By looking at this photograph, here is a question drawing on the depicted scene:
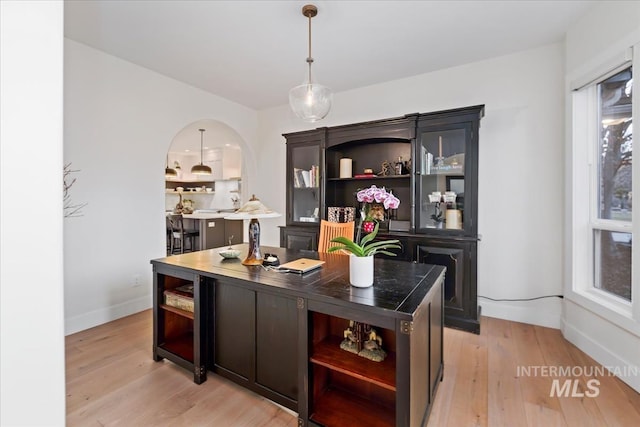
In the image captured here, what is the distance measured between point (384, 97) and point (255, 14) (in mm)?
1909

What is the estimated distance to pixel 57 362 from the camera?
0.72m

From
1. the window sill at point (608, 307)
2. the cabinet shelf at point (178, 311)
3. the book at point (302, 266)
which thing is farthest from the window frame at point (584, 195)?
the cabinet shelf at point (178, 311)

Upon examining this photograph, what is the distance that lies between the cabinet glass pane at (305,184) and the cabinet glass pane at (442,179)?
132cm

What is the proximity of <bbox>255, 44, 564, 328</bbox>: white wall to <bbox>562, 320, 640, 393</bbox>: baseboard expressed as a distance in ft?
0.92

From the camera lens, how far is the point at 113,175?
Result: 312 centimetres

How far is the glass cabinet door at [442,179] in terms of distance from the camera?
296cm

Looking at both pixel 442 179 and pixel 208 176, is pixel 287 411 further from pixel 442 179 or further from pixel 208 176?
pixel 208 176

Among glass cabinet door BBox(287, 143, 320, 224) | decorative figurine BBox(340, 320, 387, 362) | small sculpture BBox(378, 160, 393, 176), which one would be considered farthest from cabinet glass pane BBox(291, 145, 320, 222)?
decorative figurine BBox(340, 320, 387, 362)

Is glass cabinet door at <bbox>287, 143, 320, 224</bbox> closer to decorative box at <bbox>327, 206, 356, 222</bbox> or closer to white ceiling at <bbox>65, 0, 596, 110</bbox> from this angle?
decorative box at <bbox>327, 206, 356, 222</bbox>

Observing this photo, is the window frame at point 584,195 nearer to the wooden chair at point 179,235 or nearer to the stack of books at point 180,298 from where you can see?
the stack of books at point 180,298

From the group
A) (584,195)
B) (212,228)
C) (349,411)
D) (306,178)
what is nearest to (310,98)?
(306,178)

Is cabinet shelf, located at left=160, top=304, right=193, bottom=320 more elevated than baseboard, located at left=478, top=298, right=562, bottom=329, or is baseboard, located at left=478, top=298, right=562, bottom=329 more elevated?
cabinet shelf, located at left=160, top=304, right=193, bottom=320

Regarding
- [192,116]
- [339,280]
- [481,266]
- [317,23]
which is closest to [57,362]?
[339,280]

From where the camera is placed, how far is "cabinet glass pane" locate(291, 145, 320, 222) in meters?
3.88
